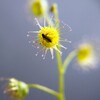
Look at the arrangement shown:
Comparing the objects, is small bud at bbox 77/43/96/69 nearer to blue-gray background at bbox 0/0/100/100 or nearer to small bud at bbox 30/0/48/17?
small bud at bbox 30/0/48/17

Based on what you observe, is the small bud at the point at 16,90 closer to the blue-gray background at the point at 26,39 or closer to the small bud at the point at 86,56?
the small bud at the point at 86,56

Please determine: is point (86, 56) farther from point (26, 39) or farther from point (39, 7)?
point (26, 39)

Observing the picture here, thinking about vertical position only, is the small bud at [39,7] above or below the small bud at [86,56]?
above

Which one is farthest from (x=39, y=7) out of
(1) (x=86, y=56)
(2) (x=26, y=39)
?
(2) (x=26, y=39)

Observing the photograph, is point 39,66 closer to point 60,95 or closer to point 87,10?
point 87,10

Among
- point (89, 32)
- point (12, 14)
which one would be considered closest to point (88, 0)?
point (89, 32)

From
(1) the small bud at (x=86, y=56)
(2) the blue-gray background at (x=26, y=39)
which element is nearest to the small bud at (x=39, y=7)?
(1) the small bud at (x=86, y=56)

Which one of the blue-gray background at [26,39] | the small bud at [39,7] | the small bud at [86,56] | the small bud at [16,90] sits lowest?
the small bud at [16,90]
